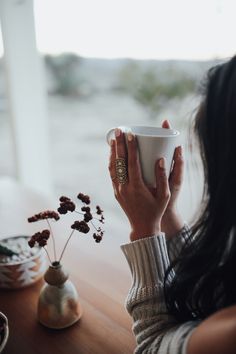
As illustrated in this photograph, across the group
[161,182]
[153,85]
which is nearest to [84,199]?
[161,182]

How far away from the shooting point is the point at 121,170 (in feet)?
2.16

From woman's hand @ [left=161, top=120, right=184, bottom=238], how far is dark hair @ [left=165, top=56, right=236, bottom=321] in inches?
5.1

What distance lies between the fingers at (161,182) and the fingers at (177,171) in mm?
81

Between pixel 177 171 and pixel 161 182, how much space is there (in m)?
0.09

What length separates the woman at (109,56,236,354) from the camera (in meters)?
0.51

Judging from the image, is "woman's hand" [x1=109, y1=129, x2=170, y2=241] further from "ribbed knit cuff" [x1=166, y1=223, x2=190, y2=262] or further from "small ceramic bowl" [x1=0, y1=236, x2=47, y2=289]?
"small ceramic bowl" [x1=0, y1=236, x2=47, y2=289]

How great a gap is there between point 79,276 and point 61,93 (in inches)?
85.9

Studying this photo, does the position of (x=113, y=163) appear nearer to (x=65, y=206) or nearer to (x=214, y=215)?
(x=65, y=206)

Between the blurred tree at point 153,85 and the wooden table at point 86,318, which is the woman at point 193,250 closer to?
the wooden table at point 86,318

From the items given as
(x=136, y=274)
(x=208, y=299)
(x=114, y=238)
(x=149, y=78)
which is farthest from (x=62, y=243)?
(x=149, y=78)

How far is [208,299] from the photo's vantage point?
583 millimetres

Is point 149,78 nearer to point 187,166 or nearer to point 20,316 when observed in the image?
point 187,166

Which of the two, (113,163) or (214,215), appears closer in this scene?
(214,215)

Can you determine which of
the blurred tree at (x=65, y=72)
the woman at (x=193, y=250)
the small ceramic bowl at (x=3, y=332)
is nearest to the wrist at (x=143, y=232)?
the woman at (x=193, y=250)
